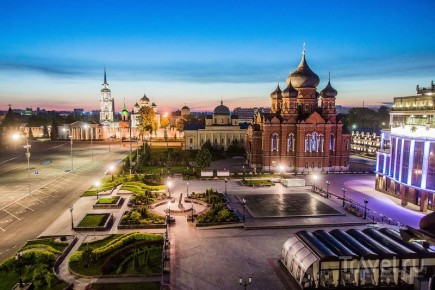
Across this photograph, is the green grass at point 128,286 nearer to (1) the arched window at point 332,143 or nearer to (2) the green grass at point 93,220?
(2) the green grass at point 93,220

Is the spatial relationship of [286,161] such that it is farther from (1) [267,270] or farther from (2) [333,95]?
(1) [267,270]

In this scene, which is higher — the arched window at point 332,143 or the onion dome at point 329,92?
the onion dome at point 329,92

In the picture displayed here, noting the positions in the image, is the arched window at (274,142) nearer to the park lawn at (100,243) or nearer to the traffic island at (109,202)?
the traffic island at (109,202)

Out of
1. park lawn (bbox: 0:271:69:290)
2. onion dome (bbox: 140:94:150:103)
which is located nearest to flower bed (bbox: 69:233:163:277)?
park lawn (bbox: 0:271:69:290)

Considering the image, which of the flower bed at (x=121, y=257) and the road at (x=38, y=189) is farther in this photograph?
the road at (x=38, y=189)

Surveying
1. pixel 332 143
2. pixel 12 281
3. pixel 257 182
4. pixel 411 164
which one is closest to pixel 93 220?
pixel 12 281

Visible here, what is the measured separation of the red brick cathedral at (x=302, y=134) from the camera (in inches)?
2309

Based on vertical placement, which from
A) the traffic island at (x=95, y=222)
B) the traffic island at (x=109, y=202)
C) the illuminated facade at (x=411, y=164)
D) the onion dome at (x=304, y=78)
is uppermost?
the onion dome at (x=304, y=78)

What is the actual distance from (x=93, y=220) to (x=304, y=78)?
4433 centimetres

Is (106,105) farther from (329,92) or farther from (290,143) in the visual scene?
(329,92)

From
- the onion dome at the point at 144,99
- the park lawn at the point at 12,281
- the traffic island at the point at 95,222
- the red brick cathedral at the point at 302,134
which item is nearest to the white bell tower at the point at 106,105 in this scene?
the onion dome at the point at 144,99

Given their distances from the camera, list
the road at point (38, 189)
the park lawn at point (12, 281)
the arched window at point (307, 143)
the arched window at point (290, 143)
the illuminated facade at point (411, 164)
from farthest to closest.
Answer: the arched window at point (290, 143) → the arched window at point (307, 143) → the illuminated facade at point (411, 164) → the road at point (38, 189) → the park lawn at point (12, 281)

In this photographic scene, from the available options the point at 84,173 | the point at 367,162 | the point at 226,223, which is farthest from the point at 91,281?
the point at 367,162

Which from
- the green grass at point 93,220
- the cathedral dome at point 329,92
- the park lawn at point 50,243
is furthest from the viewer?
the cathedral dome at point 329,92
